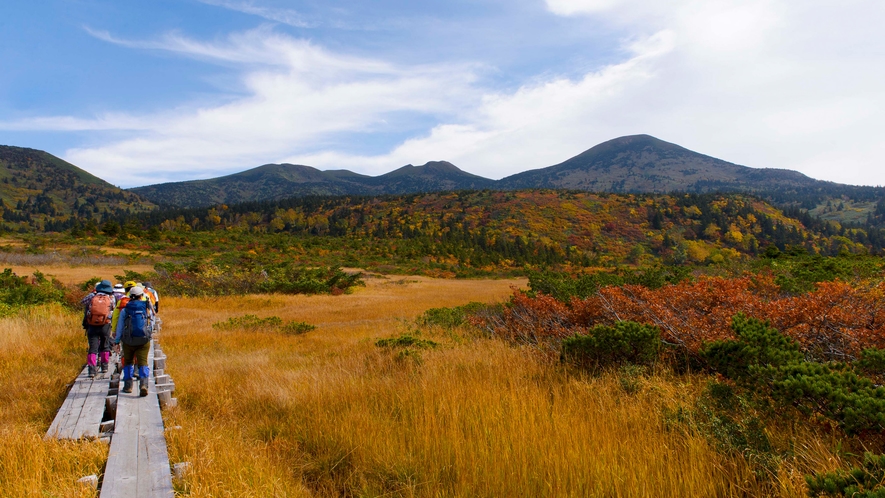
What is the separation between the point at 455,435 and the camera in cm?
364

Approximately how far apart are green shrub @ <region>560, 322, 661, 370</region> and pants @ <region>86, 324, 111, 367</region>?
706 centimetres

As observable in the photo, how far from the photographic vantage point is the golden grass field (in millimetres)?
2984

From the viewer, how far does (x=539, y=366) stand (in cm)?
585

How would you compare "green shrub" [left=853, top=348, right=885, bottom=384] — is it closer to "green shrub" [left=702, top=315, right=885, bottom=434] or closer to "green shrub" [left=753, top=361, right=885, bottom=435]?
"green shrub" [left=702, top=315, right=885, bottom=434]

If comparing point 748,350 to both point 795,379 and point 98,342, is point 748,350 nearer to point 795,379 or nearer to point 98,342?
point 795,379

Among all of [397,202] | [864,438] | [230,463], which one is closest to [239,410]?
[230,463]

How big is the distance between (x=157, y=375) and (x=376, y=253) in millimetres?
54081

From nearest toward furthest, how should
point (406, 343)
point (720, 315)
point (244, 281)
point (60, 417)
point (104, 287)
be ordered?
point (60, 417) < point (720, 315) < point (104, 287) < point (406, 343) < point (244, 281)

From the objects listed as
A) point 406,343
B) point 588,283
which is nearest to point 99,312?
point 406,343

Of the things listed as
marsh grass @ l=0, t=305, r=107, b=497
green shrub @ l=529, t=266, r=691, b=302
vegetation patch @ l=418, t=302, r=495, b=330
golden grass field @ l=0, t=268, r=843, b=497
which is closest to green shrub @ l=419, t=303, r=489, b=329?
vegetation patch @ l=418, t=302, r=495, b=330

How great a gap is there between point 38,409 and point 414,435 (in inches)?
182

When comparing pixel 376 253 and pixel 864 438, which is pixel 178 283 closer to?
pixel 864 438

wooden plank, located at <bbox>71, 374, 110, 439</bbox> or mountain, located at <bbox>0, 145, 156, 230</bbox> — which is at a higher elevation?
mountain, located at <bbox>0, 145, 156, 230</bbox>

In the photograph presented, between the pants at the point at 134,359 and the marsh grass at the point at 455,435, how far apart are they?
59 centimetres
